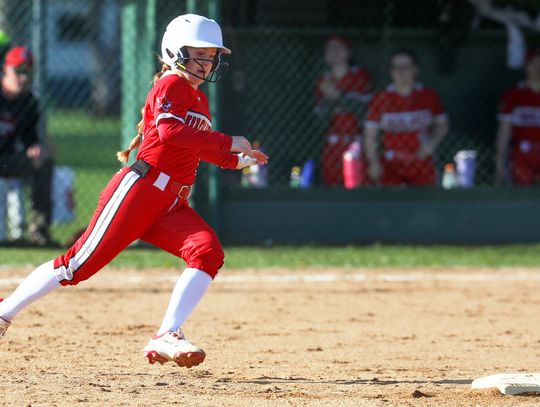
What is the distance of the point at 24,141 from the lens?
11047 mm

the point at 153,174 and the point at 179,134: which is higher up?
the point at 179,134

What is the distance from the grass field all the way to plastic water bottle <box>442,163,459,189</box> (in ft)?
3.25

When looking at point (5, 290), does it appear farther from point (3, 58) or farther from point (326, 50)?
point (326, 50)

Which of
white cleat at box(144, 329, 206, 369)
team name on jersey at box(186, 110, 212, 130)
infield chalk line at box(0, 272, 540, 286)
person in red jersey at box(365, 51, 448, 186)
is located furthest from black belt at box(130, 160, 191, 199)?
person in red jersey at box(365, 51, 448, 186)

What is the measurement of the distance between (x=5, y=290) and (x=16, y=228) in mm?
2768

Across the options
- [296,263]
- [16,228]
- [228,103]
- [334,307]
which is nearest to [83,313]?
[334,307]

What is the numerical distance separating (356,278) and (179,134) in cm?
432

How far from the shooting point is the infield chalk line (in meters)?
9.41

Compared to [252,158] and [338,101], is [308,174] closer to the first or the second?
[338,101]

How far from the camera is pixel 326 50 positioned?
11.8 m

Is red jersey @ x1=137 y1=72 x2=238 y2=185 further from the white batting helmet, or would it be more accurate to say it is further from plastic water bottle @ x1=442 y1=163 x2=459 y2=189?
plastic water bottle @ x1=442 y1=163 x2=459 y2=189

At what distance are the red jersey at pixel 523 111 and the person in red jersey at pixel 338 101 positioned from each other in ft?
4.48

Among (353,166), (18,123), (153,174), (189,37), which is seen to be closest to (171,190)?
(153,174)

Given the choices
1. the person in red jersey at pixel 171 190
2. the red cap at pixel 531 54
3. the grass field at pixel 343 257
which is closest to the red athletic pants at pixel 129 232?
the person in red jersey at pixel 171 190
